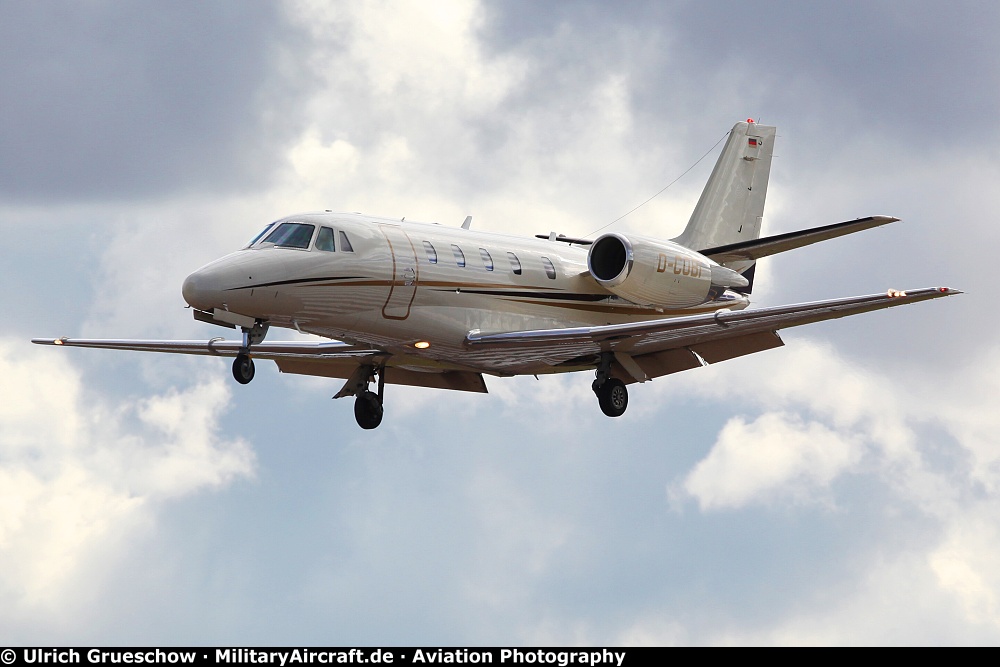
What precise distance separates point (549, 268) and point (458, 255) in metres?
2.78

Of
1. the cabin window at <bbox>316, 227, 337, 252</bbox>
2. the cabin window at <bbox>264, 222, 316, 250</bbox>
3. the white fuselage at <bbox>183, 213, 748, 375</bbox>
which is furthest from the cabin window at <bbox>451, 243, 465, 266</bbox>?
the cabin window at <bbox>264, 222, 316, 250</bbox>

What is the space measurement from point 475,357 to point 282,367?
6.19 meters

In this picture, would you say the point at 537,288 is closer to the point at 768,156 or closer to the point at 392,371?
the point at 392,371

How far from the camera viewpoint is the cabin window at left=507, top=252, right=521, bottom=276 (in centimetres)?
3284

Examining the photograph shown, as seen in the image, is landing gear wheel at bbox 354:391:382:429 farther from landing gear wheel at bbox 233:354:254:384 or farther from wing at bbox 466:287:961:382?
landing gear wheel at bbox 233:354:254:384

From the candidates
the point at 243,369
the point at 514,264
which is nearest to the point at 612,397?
the point at 514,264

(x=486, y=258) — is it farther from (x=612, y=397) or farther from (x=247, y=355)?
(x=247, y=355)

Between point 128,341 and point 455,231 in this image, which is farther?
point 128,341

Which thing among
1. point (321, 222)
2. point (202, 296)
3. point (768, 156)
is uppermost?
point (768, 156)

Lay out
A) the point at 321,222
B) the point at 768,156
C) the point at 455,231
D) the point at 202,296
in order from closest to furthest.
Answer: the point at 202,296
the point at 321,222
the point at 455,231
the point at 768,156

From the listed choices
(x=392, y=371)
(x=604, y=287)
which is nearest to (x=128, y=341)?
(x=392, y=371)

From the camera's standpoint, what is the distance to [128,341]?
116 feet

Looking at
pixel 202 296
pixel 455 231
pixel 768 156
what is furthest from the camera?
pixel 768 156

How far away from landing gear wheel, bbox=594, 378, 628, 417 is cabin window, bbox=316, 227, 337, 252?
22.9ft
